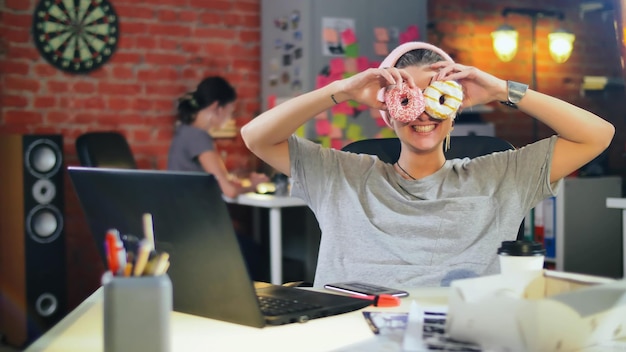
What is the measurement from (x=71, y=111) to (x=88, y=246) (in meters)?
0.76

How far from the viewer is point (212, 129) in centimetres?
457

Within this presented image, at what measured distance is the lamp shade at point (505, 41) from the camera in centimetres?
506

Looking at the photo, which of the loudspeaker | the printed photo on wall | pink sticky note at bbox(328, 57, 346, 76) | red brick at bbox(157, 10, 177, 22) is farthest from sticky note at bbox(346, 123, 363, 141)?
the loudspeaker

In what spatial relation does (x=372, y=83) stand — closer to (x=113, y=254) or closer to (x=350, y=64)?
(x=113, y=254)

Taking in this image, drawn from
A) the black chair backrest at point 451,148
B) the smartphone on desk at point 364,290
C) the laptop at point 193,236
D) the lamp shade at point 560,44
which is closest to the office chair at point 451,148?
the black chair backrest at point 451,148

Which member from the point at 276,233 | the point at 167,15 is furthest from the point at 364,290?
the point at 167,15

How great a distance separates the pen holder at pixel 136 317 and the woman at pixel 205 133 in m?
3.05

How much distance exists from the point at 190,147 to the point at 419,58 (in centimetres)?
227

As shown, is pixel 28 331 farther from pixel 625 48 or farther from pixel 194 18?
pixel 625 48

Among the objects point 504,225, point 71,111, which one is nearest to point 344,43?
point 71,111

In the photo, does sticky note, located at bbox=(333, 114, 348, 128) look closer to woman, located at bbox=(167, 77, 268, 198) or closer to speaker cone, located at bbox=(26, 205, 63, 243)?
woman, located at bbox=(167, 77, 268, 198)

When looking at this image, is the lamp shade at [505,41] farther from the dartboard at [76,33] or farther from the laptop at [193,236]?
the laptop at [193,236]

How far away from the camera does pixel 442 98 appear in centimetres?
179

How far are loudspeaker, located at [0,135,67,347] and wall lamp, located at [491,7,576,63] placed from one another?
2864 millimetres
